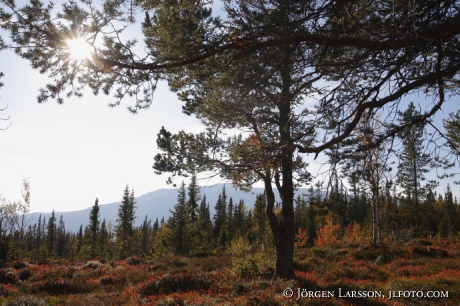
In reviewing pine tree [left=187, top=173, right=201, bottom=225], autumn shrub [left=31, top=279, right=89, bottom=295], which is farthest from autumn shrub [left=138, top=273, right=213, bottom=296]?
pine tree [left=187, top=173, right=201, bottom=225]

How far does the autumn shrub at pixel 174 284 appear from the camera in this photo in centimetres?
1016

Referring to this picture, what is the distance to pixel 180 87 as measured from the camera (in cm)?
624

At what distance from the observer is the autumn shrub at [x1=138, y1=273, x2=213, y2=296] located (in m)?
10.2

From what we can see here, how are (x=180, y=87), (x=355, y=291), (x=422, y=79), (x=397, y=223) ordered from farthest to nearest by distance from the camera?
(x=397, y=223) → (x=355, y=291) → (x=180, y=87) → (x=422, y=79)

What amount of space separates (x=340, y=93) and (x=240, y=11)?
2.29 meters

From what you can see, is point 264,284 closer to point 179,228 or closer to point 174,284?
point 174,284

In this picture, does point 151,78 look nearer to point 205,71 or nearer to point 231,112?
point 205,71

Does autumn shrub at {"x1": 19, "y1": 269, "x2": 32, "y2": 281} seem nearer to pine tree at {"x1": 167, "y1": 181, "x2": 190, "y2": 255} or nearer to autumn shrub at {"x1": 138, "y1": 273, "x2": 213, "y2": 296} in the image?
autumn shrub at {"x1": 138, "y1": 273, "x2": 213, "y2": 296}

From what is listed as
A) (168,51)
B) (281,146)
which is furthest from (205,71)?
(281,146)

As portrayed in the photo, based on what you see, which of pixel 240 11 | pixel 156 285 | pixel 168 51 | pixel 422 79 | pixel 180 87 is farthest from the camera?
pixel 156 285

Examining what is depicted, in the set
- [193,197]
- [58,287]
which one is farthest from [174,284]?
[193,197]

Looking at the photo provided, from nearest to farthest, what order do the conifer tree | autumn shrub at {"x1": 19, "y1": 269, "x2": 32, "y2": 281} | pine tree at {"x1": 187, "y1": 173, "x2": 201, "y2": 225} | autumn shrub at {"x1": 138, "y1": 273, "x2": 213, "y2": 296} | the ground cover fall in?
the ground cover
autumn shrub at {"x1": 138, "y1": 273, "x2": 213, "y2": 296}
autumn shrub at {"x1": 19, "y1": 269, "x2": 32, "y2": 281}
pine tree at {"x1": 187, "y1": 173, "x2": 201, "y2": 225}
the conifer tree

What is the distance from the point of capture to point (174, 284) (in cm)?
1061

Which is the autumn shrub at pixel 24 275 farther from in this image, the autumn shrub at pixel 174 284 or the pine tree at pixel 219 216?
the pine tree at pixel 219 216
